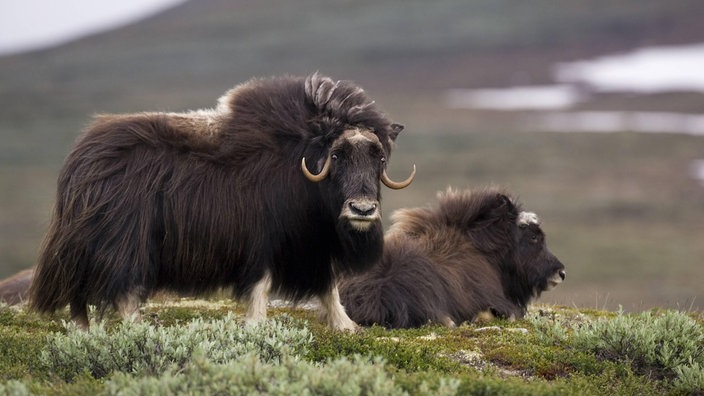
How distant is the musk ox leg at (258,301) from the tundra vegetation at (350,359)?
28 centimetres

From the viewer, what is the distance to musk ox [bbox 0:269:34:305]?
892cm

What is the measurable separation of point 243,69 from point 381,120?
223 ft

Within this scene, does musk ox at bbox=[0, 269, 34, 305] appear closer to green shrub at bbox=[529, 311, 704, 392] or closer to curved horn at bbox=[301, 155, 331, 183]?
curved horn at bbox=[301, 155, 331, 183]

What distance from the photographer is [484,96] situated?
65562mm

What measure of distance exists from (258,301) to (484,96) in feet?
197

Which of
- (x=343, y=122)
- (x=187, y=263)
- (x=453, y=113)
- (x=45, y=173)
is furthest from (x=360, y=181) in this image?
(x=453, y=113)

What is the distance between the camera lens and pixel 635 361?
623 cm

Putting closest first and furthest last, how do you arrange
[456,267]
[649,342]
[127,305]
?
[649,342], [127,305], [456,267]

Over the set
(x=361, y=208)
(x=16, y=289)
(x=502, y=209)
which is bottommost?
(x=16, y=289)

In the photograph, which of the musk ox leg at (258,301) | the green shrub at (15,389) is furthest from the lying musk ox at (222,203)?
the green shrub at (15,389)

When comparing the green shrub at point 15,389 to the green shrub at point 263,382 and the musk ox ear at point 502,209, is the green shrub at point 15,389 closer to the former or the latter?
the green shrub at point 263,382

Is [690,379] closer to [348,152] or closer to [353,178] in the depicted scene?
→ [353,178]

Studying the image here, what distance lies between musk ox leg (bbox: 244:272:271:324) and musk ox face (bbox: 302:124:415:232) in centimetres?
63

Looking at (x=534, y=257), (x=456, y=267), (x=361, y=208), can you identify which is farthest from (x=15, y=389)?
(x=534, y=257)
